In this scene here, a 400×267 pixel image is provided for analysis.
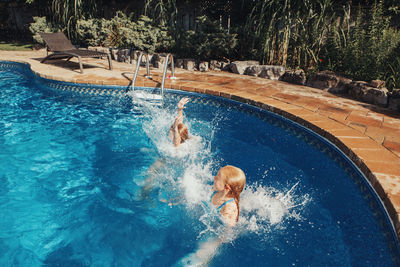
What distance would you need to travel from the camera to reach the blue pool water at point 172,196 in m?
2.59

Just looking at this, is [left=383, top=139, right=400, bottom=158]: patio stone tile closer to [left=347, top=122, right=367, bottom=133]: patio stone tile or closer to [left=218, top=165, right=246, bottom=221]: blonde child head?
[left=347, top=122, right=367, bottom=133]: patio stone tile

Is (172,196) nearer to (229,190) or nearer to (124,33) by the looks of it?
(229,190)

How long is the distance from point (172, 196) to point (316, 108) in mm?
3241

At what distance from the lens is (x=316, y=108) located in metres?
4.87

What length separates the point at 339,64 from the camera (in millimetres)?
6805

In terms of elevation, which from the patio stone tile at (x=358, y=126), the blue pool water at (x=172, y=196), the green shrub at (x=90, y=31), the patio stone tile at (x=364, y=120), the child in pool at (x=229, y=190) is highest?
the green shrub at (x=90, y=31)

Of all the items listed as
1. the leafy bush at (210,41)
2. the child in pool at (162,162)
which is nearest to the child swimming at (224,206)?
the child in pool at (162,162)

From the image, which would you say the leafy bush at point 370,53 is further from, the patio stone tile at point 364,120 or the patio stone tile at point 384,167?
the patio stone tile at point 384,167

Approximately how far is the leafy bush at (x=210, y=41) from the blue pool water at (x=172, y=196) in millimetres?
3197

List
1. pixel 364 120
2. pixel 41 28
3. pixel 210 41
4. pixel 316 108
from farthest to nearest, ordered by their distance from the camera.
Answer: pixel 41 28, pixel 210 41, pixel 316 108, pixel 364 120

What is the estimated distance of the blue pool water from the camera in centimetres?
259

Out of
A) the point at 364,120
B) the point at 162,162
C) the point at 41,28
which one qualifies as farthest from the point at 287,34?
the point at 41,28

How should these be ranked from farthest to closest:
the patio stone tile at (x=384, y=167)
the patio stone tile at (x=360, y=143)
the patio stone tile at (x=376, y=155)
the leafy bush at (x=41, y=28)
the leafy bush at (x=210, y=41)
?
the leafy bush at (x=41, y=28) → the leafy bush at (x=210, y=41) → the patio stone tile at (x=360, y=143) → the patio stone tile at (x=376, y=155) → the patio stone tile at (x=384, y=167)

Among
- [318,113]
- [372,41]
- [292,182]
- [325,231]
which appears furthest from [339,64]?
[325,231]
